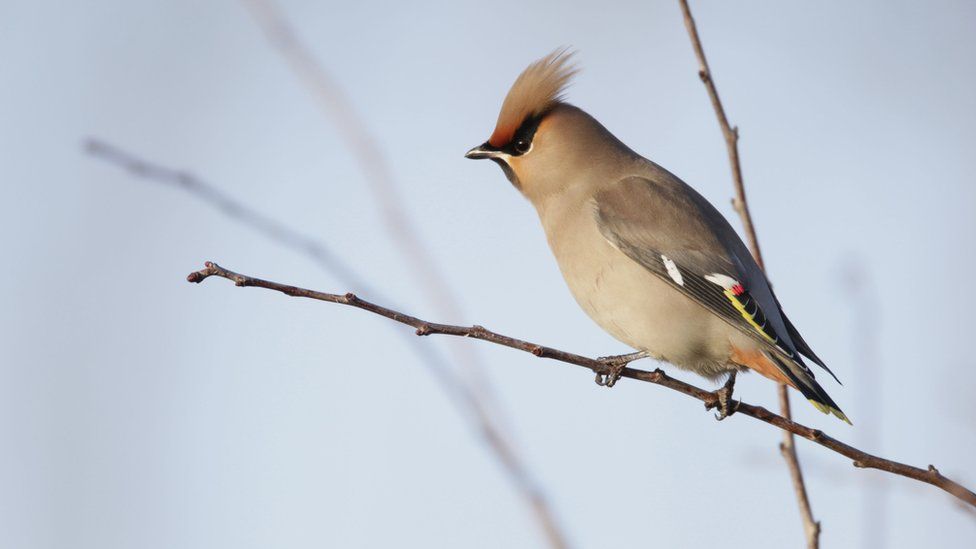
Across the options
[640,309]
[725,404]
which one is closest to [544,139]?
[640,309]

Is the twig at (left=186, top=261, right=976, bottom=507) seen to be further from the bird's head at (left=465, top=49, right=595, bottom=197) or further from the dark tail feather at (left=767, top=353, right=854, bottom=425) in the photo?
the bird's head at (left=465, top=49, right=595, bottom=197)

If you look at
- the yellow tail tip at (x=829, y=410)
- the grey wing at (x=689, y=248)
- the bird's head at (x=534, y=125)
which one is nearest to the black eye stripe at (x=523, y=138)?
the bird's head at (x=534, y=125)

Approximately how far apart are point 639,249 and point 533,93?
2.59 ft

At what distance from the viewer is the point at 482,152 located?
411 cm

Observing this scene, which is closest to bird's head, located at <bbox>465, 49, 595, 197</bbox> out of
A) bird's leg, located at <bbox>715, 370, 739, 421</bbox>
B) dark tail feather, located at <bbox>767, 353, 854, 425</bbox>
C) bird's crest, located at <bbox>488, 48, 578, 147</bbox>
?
bird's crest, located at <bbox>488, 48, 578, 147</bbox>

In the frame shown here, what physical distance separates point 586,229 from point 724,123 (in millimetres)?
898

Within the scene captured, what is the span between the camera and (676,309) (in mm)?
3535

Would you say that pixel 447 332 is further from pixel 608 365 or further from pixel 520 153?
pixel 520 153

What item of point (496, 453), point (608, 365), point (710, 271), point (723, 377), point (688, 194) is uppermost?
point (688, 194)

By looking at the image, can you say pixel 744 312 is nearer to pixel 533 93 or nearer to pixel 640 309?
pixel 640 309

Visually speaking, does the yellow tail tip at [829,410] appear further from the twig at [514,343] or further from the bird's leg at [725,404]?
the twig at [514,343]

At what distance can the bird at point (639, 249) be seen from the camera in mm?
3434

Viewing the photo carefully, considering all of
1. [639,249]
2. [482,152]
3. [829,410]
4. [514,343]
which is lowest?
[514,343]

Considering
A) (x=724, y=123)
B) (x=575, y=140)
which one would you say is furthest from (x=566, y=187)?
(x=724, y=123)
